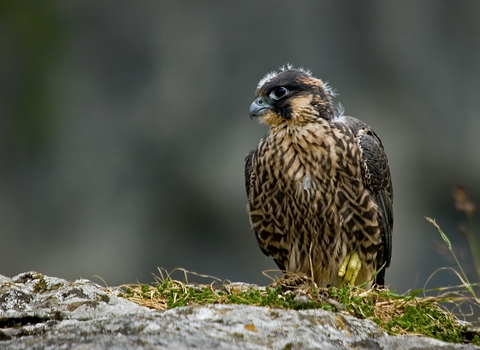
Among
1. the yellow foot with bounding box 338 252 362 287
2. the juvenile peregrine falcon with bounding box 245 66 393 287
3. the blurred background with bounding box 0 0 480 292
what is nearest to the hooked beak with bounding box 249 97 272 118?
the juvenile peregrine falcon with bounding box 245 66 393 287

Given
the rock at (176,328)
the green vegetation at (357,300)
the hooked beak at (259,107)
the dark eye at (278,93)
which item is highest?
the dark eye at (278,93)

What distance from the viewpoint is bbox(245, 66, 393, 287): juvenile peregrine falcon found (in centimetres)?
380

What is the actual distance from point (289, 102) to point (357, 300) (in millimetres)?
1536

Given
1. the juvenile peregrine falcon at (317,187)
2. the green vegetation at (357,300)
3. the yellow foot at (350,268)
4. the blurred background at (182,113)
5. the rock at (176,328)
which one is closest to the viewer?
the rock at (176,328)

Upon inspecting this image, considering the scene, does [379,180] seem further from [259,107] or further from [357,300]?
[357,300]

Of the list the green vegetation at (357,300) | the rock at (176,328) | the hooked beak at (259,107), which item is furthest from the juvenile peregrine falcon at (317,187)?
the rock at (176,328)

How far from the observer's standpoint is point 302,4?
7902mm

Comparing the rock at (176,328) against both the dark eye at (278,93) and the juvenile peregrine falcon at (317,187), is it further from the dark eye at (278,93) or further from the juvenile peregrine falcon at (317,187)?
the dark eye at (278,93)

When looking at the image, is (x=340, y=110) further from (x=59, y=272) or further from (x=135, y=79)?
(x=59, y=272)

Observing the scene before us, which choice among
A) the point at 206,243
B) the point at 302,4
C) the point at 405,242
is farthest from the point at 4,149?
the point at 405,242

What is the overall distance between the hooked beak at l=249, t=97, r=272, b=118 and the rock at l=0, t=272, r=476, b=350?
1683mm

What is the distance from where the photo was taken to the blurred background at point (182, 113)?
770 cm

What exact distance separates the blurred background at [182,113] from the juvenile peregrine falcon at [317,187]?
12.1 feet

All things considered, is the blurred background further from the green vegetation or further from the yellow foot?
the green vegetation
